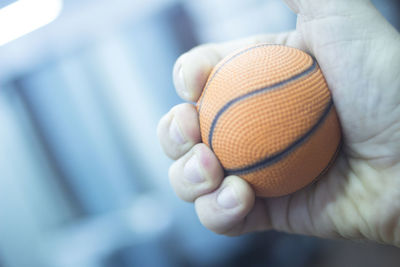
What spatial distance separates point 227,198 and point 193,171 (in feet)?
0.36

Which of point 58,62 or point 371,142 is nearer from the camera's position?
point 371,142

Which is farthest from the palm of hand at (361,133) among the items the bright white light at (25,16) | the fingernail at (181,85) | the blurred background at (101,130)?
the bright white light at (25,16)

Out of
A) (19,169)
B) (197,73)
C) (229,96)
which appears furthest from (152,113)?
(229,96)

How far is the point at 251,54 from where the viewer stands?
68cm

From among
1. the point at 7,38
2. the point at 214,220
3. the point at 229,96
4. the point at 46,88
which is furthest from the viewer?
the point at 46,88

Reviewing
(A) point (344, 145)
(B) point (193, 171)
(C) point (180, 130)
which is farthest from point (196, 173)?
(A) point (344, 145)

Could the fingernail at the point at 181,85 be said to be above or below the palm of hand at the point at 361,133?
above

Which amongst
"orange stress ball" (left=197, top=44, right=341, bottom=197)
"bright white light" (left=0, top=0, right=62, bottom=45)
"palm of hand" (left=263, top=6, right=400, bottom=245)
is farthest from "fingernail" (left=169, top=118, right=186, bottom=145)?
"bright white light" (left=0, top=0, right=62, bottom=45)

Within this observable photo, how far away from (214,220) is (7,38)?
2.53 m

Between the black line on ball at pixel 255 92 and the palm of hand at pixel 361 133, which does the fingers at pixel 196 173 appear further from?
the palm of hand at pixel 361 133

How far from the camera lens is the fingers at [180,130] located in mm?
778

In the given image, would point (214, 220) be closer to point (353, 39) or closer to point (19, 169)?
point (353, 39)

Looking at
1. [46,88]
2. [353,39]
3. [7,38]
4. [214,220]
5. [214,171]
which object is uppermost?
[7,38]

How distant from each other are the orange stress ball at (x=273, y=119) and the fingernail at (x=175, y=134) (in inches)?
4.6
